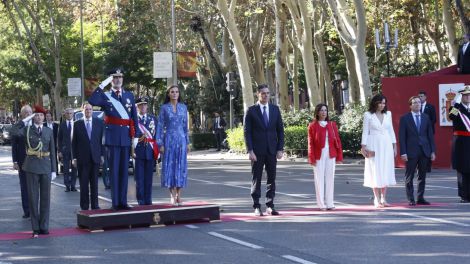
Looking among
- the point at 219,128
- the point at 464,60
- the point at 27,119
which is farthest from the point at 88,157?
the point at 219,128

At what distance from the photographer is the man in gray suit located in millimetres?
12953

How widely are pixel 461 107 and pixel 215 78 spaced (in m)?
31.1

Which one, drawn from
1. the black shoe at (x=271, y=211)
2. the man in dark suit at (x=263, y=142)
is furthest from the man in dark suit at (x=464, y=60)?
the black shoe at (x=271, y=211)

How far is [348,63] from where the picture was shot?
40.3 m

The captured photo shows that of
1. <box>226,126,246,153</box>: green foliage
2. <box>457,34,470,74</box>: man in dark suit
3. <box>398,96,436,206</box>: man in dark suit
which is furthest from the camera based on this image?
<box>226,126,246,153</box>: green foliage

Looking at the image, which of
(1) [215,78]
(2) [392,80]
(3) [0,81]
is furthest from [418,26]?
(3) [0,81]

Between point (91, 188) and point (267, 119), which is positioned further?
point (91, 188)

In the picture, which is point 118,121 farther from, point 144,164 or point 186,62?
point 186,62

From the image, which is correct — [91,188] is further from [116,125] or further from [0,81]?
[0,81]

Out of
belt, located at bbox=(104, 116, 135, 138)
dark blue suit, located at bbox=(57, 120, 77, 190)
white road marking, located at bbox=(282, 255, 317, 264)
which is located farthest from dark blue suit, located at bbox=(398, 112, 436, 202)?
dark blue suit, located at bbox=(57, 120, 77, 190)

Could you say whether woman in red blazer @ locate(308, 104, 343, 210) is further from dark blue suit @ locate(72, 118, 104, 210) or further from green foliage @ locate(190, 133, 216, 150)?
green foliage @ locate(190, 133, 216, 150)

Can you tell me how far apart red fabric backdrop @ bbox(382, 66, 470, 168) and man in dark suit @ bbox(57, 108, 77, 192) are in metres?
9.88

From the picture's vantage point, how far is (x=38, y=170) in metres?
13.0

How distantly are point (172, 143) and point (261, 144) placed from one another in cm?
158
